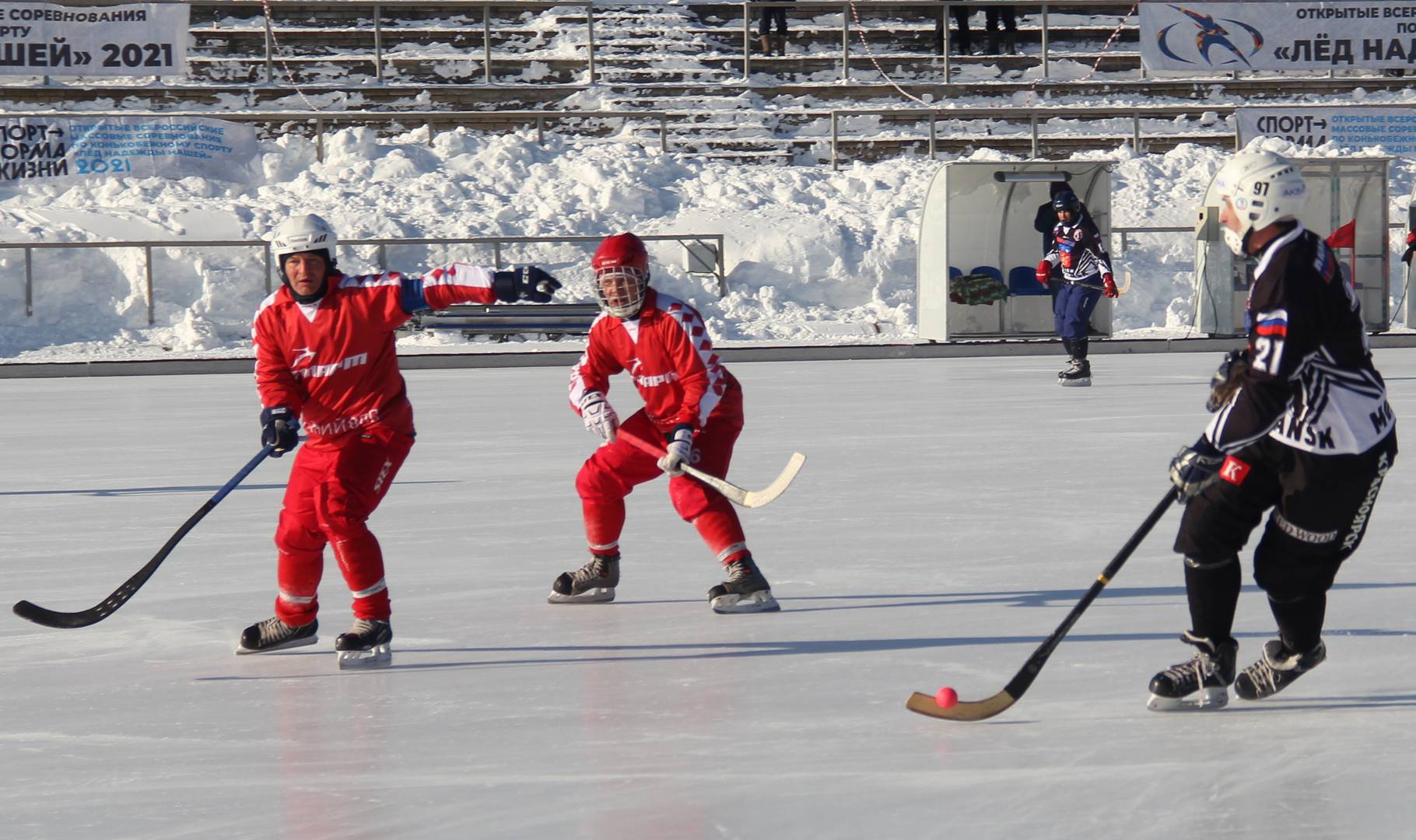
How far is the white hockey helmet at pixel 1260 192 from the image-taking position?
4191 millimetres

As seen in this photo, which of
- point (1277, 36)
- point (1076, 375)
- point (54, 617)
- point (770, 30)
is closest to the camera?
point (54, 617)

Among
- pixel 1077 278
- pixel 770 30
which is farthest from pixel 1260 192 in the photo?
pixel 770 30

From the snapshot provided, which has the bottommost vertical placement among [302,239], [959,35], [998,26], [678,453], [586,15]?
[678,453]

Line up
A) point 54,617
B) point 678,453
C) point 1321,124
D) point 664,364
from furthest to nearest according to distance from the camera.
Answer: point 1321,124, point 664,364, point 678,453, point 54,617

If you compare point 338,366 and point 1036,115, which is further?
point 1036,115

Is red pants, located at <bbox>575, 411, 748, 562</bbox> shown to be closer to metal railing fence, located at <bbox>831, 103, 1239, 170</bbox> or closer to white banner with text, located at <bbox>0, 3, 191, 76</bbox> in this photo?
white banner with text, located at <bbox>0, 3, 191, 76</bbox>

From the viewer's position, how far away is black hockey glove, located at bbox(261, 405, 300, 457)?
5133 millimetres

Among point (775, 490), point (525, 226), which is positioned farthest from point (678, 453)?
point (525, 226)

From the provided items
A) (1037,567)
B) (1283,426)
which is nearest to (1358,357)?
(1283,426)

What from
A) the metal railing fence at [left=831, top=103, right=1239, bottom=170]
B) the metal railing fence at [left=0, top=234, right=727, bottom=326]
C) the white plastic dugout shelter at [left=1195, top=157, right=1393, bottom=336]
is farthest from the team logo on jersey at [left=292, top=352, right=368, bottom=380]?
the metal railing fence at [left=831, top=103, right=1239, bottom=170]

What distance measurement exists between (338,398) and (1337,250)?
17393 mm

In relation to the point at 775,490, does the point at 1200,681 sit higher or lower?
lower

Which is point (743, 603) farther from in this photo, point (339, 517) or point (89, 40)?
point (89, 40)

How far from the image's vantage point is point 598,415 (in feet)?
19.6
